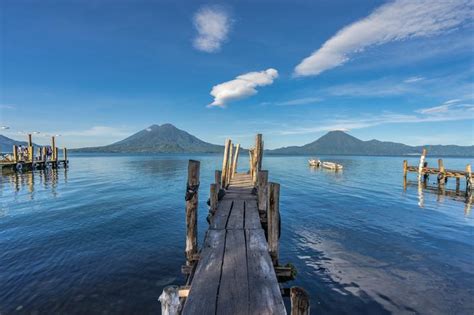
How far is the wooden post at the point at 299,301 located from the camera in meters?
2.53

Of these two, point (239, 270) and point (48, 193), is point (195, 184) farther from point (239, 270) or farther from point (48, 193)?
point (48, 193)

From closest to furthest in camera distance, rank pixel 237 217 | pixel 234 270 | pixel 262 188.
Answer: pixel 234 270, pixel 237 217, pixel 262 188

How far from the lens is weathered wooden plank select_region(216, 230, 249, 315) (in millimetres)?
3373

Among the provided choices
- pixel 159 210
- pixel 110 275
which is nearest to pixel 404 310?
pixel 110 275

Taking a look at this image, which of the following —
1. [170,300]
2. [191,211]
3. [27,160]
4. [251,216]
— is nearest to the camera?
[170,300]

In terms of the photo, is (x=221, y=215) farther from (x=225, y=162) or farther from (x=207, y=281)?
(x=225, y=162)

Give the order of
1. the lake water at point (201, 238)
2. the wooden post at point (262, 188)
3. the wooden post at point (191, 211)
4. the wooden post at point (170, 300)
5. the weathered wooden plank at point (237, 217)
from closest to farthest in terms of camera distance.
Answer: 1. the wooden post at point (170, 300)
2. the wooden post at point (191, 211)
3. the lake water at point (201, 238)
4. the weathered wooden plank at point (237, 217)
5. the wooden post at point (262, 188)

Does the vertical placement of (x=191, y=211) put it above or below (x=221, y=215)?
above

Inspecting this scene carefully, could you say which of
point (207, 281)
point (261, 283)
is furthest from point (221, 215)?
point (261, 283)

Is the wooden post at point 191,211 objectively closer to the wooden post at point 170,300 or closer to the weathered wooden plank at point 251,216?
the weathered wooden plank at point 251,216

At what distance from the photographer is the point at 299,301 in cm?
255

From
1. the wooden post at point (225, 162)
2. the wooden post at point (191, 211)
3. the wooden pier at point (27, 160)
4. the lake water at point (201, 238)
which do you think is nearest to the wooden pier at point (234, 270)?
the wooden post at point (191, 211)

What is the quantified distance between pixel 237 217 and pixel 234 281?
3.85m

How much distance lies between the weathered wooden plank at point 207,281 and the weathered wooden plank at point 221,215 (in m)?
1.03
